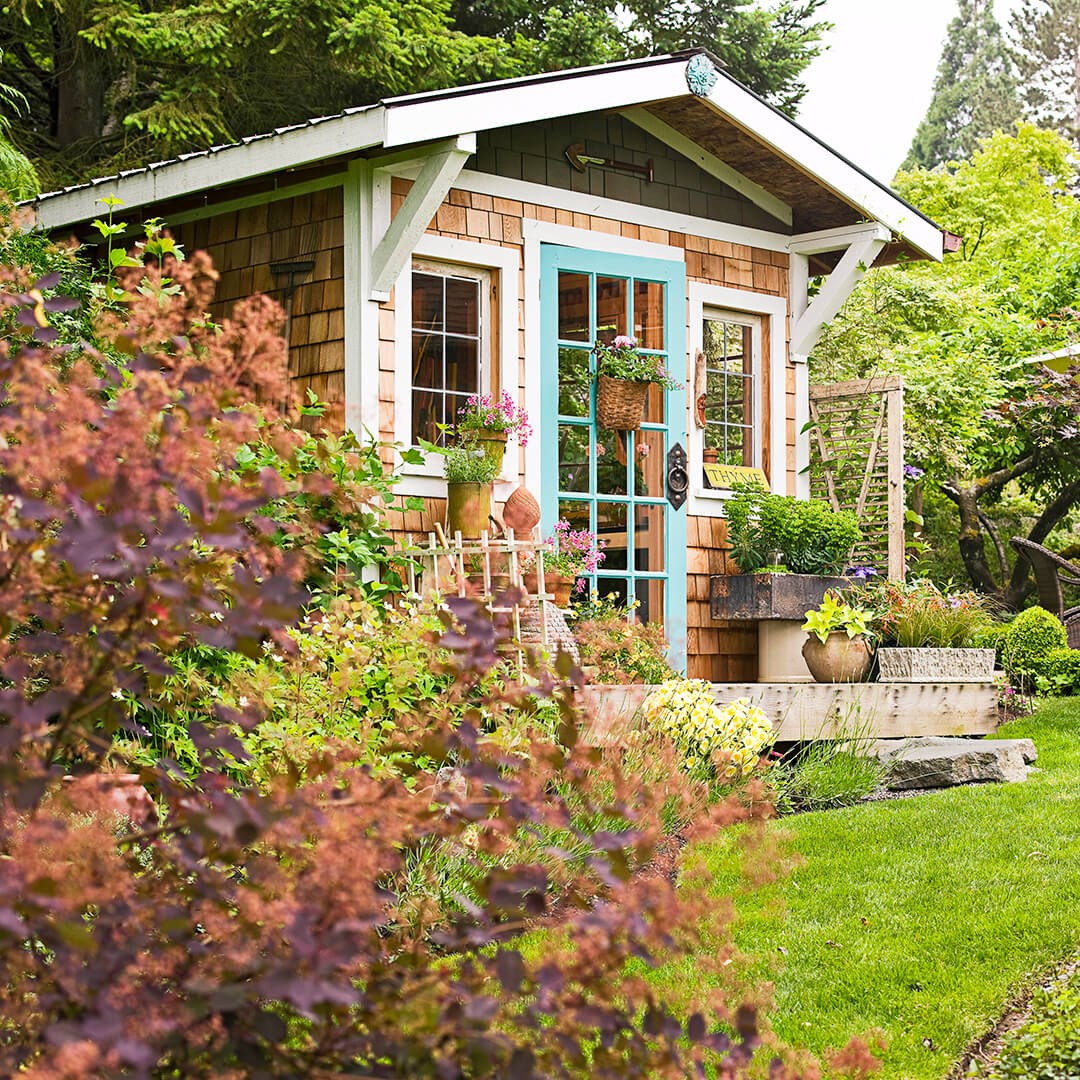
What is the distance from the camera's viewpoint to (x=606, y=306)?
8.31 metres

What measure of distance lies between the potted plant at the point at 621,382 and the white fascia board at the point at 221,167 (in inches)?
80.8

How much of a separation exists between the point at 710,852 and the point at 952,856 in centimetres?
90

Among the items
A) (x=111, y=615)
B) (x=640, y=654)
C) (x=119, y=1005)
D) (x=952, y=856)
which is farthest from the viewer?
(x=640, y=654)

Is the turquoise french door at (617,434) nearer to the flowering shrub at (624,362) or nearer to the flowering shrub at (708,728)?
the flowering shrub at (624,362)

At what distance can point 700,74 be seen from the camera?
786 cm

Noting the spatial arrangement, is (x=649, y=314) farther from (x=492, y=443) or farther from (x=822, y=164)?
(x=492, y=443)

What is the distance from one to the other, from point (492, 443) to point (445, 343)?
0.63 m

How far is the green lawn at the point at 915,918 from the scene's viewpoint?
3795 mm

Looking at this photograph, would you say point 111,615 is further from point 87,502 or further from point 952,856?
point 952,856

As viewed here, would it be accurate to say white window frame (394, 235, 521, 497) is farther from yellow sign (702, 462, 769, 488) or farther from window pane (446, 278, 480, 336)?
yellow sign (702, 462, 769, 488)

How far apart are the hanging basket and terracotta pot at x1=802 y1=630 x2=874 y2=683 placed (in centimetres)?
165

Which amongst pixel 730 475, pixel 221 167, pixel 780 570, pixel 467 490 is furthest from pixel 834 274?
pixel 221 167

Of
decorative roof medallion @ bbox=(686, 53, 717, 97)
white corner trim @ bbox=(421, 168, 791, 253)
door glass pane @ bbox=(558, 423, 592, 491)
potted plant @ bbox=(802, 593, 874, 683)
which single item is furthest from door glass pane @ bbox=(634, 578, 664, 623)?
decorative roof medallion @ bbox=(686, 53, 717, 97)

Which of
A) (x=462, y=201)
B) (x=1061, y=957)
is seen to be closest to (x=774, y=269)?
(x=462, y=201)
